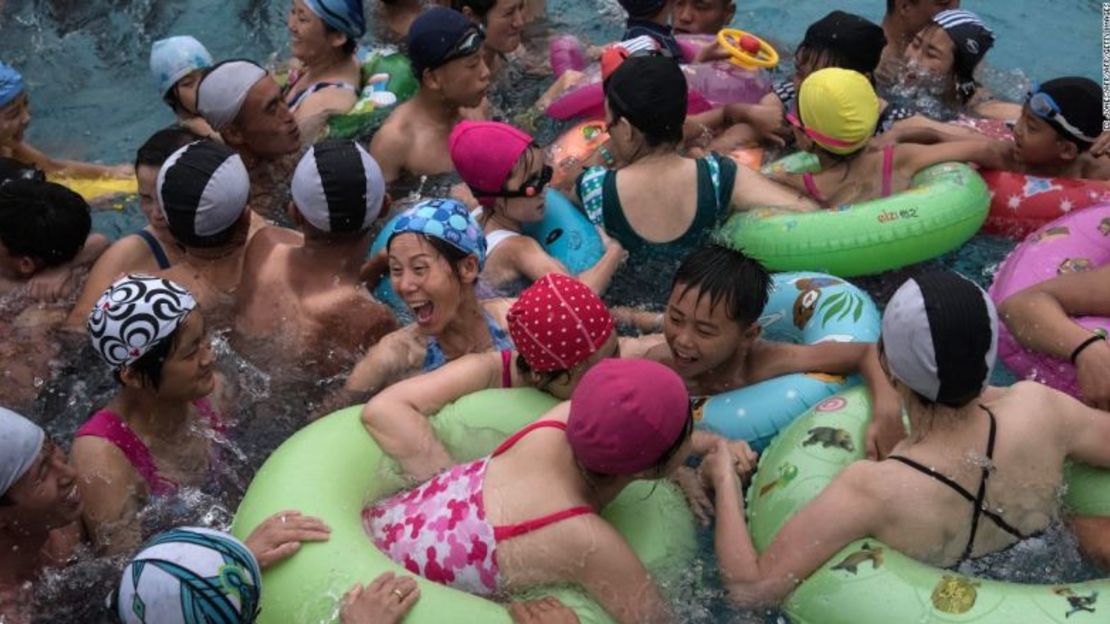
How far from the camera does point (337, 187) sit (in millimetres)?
5418

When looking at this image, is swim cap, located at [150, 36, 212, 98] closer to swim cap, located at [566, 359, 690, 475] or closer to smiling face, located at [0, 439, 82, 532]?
smiling face, located at [0, 439, 82, 532]

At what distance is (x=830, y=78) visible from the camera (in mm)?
6340

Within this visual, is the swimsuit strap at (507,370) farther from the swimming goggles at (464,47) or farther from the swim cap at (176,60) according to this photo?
the swim cap at (176,60)

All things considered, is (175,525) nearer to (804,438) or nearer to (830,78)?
(804,438)

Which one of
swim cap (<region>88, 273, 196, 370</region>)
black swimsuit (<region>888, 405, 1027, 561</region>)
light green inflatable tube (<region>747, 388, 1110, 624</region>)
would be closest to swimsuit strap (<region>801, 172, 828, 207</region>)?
light green inflatable tube (<region>747, 388, 1110, 624</region>)

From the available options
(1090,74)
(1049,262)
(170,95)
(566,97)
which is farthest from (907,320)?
(1090,74)

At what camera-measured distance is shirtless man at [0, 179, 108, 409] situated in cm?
580

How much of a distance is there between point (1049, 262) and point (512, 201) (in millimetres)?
2656

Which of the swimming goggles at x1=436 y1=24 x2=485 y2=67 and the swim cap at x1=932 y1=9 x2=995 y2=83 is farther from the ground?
the swimming goggles at x1=436 y1=24 x2=485 y2=67

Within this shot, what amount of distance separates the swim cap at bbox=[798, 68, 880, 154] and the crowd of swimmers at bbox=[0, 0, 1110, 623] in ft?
0.05

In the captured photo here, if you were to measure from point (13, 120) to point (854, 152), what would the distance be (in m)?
4.88

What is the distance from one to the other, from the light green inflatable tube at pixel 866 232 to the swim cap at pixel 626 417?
2.40 meters

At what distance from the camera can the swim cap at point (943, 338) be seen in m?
3.86

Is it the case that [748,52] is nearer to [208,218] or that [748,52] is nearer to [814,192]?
[814,192]
